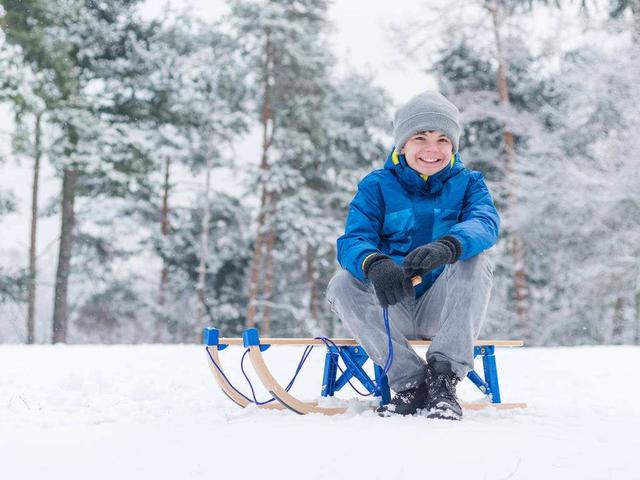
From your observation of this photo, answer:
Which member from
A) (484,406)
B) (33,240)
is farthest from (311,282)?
(484,406)

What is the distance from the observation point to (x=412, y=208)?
8.59ft

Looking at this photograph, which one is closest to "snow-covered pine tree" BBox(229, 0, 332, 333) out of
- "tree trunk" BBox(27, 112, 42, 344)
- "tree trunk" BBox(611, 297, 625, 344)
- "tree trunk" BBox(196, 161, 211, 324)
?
"tree trunk" BBox(196, 161, 211, 324)

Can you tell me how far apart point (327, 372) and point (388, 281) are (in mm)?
783

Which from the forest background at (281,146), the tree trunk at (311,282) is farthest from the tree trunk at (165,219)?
the tree trunk at (311,282)

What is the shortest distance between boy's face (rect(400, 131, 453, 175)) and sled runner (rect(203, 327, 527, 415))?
66cm

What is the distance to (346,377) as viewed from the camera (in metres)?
2.79

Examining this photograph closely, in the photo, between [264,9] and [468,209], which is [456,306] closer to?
[468,209]

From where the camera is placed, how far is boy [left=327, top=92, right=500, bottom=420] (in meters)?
2.31

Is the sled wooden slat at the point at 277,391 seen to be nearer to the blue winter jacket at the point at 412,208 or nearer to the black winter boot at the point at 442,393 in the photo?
the black winter boot at the point at 442,393

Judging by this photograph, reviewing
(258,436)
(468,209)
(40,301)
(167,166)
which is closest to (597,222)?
(167,166)

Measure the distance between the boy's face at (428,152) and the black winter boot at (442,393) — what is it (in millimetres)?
732

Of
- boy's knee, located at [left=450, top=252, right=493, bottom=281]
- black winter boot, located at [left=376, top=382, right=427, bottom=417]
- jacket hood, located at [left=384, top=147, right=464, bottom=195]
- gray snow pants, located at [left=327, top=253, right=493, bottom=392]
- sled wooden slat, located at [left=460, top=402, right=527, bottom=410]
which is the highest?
jacket hood, located at [left=384, top=147, right=464, bottom=195]

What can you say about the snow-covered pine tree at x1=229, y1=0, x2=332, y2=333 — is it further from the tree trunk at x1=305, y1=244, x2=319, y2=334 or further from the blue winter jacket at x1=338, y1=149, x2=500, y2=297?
the blue winter jacket at x1=338, y1=149, x2=500, y2=297

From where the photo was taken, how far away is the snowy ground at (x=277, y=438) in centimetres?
152
